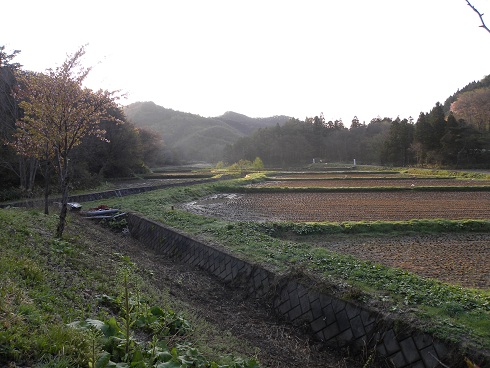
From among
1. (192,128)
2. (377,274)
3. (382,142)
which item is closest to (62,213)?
(377,274)

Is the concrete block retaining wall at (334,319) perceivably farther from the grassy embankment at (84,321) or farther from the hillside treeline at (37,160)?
the hillside treeline at (37,160)

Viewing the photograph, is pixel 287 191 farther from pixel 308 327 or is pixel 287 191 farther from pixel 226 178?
pixel 308 327

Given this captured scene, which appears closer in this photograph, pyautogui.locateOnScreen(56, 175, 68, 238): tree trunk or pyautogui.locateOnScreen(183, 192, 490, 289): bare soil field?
pyautogui.locateOnScreen(183, 192, 490, 289): bare soil field

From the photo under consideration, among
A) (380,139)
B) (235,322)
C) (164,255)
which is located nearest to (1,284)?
(235,322)

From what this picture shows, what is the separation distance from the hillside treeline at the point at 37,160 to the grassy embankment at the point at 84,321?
13.9 feet

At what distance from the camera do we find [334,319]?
516cm

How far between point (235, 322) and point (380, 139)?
205ft

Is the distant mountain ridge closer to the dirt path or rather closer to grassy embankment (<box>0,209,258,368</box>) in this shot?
the dirt path

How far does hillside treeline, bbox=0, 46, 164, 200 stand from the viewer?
19.0 meters

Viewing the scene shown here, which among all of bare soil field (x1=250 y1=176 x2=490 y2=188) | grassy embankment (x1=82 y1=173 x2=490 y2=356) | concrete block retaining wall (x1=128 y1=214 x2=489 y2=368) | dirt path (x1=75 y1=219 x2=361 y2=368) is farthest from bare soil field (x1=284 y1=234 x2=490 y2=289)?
bare soil field (x1=250 y1=176 x2=490 y2=188)

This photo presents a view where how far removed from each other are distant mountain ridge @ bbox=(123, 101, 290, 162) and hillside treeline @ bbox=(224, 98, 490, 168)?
20699 millimetres

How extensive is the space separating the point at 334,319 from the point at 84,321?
3366 millimetres

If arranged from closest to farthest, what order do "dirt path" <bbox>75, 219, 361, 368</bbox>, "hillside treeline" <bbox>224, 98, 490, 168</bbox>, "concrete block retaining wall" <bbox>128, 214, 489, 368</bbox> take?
"concrete block retaining wall" <bbox>128, 214, 489, 368</bbox> → "dirt path" <bbox>75, 219, 361, 368</bbox> → "hillside treeline" <bbox>224, 98, 490, 168</bbox>

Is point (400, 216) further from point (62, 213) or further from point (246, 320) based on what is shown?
point (62, 213)
